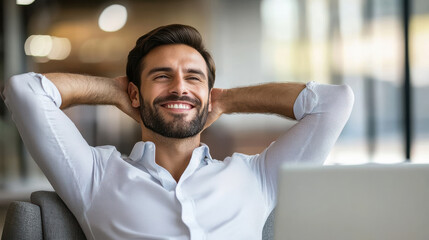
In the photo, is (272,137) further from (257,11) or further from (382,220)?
(382,220)

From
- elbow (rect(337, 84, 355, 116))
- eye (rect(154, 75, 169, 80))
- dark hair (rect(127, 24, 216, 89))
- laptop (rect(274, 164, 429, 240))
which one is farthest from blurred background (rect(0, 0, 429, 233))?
laptop (rect(274, 164, 429, 240))

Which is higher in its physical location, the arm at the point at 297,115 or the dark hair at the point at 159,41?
the dark hair at the point at 159,41

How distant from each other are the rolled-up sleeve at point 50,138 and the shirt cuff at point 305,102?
71 centimetres

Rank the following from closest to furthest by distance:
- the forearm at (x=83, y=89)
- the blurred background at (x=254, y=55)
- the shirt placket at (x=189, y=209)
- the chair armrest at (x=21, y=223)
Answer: the chair armrest at (x=21, y=223)
the shirt placket at (x=189, y=209)
the forearm at (x=83, y=89)
the blurred background at (x=254, y=55)

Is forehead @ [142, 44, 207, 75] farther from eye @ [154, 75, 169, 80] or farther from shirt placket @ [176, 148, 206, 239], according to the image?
shirt placket @ [176, 148, 206, 239]

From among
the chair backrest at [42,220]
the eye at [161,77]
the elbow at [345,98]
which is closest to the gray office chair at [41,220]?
the chair backrest at [42,220]

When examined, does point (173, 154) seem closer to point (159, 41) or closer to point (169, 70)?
point (169, 70)

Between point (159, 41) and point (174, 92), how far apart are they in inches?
8.8

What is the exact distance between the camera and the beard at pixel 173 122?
1.78m

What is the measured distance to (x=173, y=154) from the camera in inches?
70.6

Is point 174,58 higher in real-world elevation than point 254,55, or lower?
higher

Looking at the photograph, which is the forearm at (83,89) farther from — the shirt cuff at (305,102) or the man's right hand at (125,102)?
the shirt cuff at (305,102)

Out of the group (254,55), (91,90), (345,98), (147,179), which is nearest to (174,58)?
(91,90)

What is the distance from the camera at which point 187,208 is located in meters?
1.61
